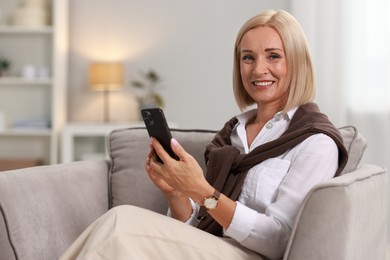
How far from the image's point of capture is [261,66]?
197cm

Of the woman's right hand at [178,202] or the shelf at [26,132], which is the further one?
the shelf at [26,132]

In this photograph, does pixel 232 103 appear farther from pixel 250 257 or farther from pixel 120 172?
pixel 250 257

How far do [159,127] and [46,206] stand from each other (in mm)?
440

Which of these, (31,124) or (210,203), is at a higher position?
(210,203)

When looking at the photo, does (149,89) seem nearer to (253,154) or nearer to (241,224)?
(253,154)

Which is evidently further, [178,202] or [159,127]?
[178,202]

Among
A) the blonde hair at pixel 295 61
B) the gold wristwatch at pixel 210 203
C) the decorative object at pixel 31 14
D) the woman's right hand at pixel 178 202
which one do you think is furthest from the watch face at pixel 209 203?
the decorative object at pixel 31 14

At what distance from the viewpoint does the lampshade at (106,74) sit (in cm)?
499

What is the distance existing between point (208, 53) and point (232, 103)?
41 centimetres

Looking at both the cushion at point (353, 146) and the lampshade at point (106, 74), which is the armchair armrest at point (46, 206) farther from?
the lampshade at point (106, 74)

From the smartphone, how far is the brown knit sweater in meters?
0.22

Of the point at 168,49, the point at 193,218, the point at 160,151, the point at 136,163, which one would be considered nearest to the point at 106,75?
the point at 168,49

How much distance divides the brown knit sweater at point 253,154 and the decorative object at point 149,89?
3.01m

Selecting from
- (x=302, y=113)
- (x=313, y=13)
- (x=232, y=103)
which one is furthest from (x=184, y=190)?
(x=232, y=103)
